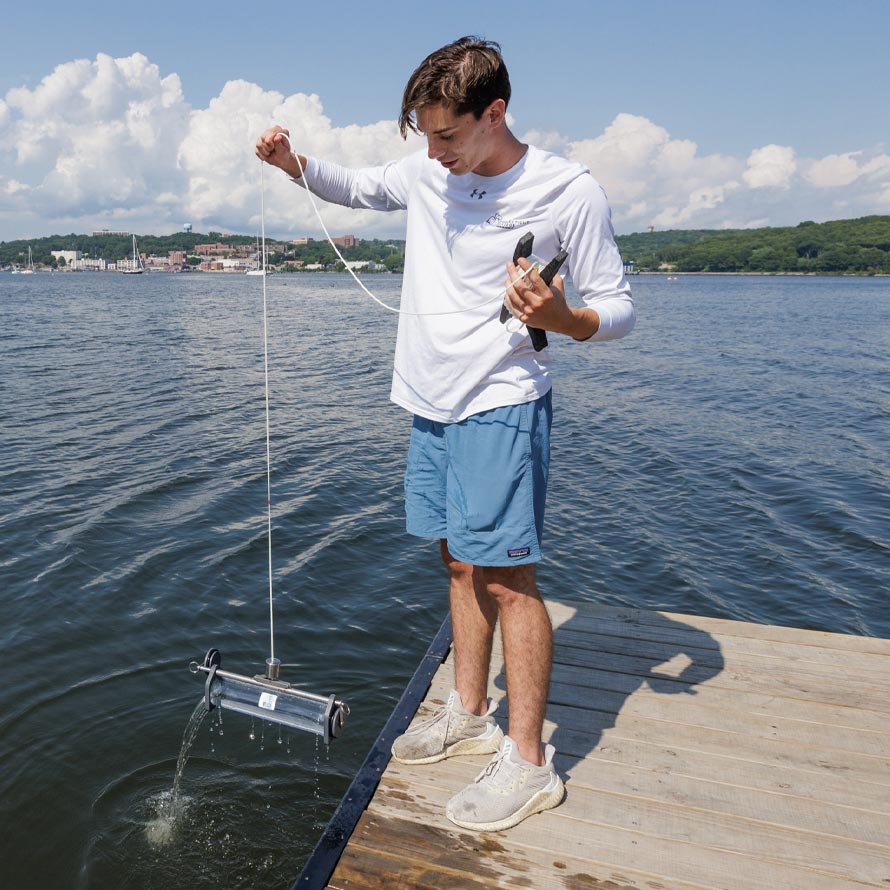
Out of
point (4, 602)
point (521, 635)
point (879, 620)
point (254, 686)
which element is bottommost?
point (879, 620)

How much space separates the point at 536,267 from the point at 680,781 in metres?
2.13

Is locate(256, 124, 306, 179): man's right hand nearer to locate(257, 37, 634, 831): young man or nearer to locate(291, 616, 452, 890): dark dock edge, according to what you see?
locate(257, 37, 634, 831): young man

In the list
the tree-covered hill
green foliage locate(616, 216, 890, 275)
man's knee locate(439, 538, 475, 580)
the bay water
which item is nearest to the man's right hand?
man's knee locate(439, 538, 475, 580)


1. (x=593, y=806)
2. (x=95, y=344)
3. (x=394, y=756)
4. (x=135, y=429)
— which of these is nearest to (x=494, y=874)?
(x=593, y=806)

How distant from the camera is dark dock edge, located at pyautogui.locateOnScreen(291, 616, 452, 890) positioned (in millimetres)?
2629

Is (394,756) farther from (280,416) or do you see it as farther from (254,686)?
(280,416)

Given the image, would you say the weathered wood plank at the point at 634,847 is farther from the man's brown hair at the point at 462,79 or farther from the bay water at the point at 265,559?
the man's brown hair at the point at 462,79

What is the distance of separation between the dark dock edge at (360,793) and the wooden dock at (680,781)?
2 cm

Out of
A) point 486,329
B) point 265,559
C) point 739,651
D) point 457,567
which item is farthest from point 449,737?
point 265,559

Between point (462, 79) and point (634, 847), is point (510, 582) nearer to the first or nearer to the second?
point (634, 847)

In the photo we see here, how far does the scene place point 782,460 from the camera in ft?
43.4

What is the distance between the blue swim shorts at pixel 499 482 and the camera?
270cm

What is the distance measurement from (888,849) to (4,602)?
6.69 metres

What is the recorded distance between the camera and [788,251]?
142 metres
